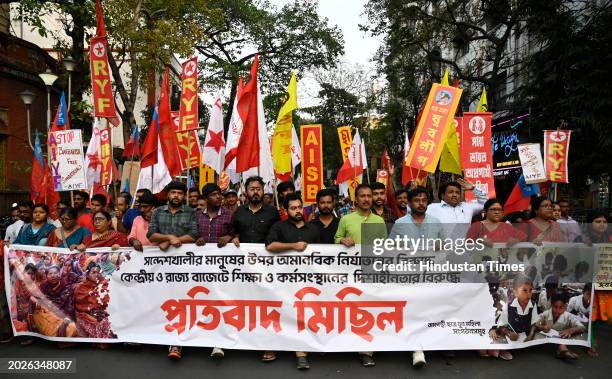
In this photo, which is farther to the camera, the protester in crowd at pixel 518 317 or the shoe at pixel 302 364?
the protester in crowd at pixel 518 317

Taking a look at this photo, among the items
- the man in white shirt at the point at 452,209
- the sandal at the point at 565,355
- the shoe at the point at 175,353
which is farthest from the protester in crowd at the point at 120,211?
the sandal at the point at 565,355

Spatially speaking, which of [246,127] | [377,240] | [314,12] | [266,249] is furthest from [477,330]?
[314,12]

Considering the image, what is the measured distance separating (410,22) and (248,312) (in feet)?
52.1

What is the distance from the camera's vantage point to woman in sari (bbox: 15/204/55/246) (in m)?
5.29

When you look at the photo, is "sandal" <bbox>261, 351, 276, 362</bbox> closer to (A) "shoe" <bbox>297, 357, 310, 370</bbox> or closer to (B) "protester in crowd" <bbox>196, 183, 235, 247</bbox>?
(A) "shoe" <bbox>297, 357, 310, 370</bbox>

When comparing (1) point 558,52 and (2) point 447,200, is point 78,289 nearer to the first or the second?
(2) point 447,200

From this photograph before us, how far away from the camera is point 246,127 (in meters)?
5.72

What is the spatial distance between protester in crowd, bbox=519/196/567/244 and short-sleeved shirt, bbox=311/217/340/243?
6.67ft

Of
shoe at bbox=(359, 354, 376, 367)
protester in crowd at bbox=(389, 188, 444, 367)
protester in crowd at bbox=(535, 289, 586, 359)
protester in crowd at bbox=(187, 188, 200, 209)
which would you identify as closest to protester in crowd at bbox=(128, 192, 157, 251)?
protester in crowd at bbox=(187, 188, 200, 209)

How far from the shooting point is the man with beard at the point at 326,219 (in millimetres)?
4680

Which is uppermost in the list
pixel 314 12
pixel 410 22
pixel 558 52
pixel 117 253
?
pixel 314 12

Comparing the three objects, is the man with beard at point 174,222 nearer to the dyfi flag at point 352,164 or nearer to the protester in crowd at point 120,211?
the protester in crowd at point 120,211

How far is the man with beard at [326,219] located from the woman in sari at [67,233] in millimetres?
2684

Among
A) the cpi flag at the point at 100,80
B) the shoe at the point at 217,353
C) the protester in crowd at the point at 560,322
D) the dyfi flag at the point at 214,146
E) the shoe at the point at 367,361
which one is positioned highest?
the cpi flag at the point at 100,80
